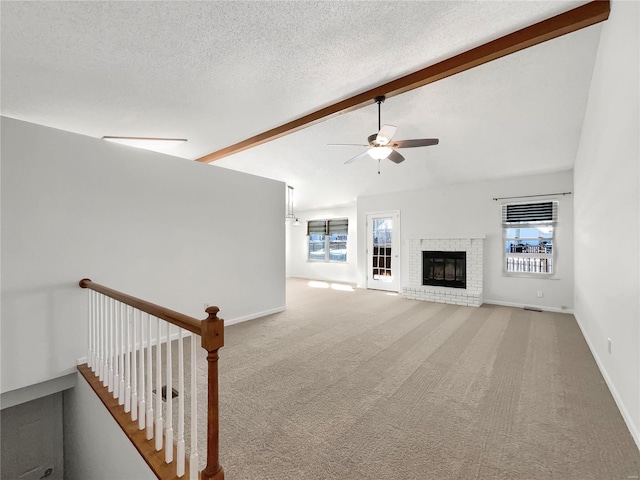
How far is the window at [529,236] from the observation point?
534 centimetres

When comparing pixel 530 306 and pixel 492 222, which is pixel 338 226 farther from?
pixel 530 306

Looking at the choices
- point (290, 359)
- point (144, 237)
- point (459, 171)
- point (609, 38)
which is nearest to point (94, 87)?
point (144, 237)

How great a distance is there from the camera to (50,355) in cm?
269

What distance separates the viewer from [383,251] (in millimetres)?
7535

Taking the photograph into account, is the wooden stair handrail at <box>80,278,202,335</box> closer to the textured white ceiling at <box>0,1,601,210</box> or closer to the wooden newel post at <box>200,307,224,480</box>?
the wooden newel post at <box>200,307,224,480</box>

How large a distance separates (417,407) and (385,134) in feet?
9.20

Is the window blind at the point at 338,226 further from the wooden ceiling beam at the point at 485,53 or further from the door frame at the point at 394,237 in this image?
the wooden ceiling beam at the point at 485,53

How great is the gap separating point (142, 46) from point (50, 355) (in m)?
2.97

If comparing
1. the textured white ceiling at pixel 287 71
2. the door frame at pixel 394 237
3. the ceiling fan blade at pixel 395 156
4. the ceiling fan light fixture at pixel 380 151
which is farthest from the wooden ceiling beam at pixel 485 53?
the door frame at pixel 394 237

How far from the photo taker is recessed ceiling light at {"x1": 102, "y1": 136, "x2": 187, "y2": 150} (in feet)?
14.6

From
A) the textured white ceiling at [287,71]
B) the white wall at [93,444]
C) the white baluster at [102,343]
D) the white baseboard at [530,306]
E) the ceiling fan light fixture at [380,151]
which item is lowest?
the white wall at [93,444]

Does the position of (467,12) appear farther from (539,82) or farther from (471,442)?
(471,442)

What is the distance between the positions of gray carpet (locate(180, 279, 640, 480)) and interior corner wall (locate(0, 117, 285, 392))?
1.11 m

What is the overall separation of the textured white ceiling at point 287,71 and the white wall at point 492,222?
24.2 inches
